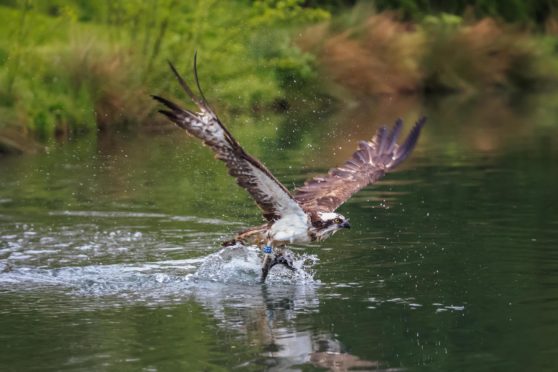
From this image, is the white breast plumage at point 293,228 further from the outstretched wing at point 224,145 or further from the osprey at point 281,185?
the outstretched wing at point 224,145

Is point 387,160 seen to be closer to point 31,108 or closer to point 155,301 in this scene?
point 155,301

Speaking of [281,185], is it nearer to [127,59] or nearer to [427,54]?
[127,59]

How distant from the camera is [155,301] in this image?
35.1 ft

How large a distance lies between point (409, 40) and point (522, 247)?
24586mm

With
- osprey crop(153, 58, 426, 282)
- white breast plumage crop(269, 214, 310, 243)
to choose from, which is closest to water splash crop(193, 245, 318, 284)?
osprey crop(153, 58, 426, 282)

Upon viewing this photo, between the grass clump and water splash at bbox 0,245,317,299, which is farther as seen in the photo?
the grass clump

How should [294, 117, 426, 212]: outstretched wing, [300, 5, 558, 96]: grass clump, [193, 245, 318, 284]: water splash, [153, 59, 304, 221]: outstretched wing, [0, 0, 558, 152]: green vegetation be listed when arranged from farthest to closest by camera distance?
[300, 5, 558, 96]: grass clump, [0, 0, 558, 152]: green vegetation, [294, 117, 426, 212]: outstretched wing, [193, 245, 318, 284]: water splash, [153, 59, 304, 221]: outstretched wing

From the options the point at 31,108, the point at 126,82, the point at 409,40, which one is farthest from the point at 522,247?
the point at 409,40

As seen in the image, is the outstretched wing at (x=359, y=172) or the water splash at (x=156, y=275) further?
the outstretched wing at (x=359, y=172)

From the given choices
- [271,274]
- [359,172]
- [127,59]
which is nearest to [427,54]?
[127,59]

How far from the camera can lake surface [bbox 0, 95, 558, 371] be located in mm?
8977

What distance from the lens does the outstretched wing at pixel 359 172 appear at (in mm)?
11984

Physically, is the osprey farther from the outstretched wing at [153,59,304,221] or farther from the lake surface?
the lake surface

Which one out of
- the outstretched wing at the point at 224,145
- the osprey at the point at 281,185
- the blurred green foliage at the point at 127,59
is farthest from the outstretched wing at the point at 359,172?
the blurred green foliage at the point at 127,59
